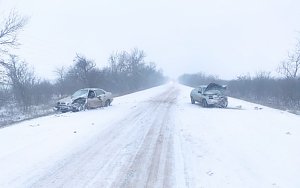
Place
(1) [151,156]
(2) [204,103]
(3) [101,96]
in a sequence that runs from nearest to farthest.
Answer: (1) [151,156], (3) [101,96], (2) [204,103]

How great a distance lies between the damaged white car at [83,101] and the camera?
25.4m

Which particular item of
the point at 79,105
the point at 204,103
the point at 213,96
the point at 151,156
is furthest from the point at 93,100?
the point at 151,156

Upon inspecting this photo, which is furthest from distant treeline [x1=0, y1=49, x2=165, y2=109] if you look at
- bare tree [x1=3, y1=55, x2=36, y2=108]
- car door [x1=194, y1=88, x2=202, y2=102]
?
car door [x1=194, y1=88, x2=202, y2=102]

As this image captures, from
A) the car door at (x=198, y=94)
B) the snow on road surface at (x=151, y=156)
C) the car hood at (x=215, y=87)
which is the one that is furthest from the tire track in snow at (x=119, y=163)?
the car door at (x=198, y=94)

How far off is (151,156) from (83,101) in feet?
55.5

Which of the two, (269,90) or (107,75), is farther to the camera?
(107,75)

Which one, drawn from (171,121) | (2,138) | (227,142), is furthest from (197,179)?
(171,121)

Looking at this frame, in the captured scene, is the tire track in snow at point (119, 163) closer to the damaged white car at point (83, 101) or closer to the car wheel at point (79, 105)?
the car wheel at point (79, 105)

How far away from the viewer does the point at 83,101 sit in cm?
2588

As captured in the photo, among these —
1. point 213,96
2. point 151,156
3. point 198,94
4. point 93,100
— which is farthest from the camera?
point 198,94

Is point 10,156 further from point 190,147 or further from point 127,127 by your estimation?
point 127,127

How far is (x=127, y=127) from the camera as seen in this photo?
15531 mm

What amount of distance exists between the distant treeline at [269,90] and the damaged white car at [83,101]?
15.9 metres

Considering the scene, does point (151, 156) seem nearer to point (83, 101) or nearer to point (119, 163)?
point (119, 163)
